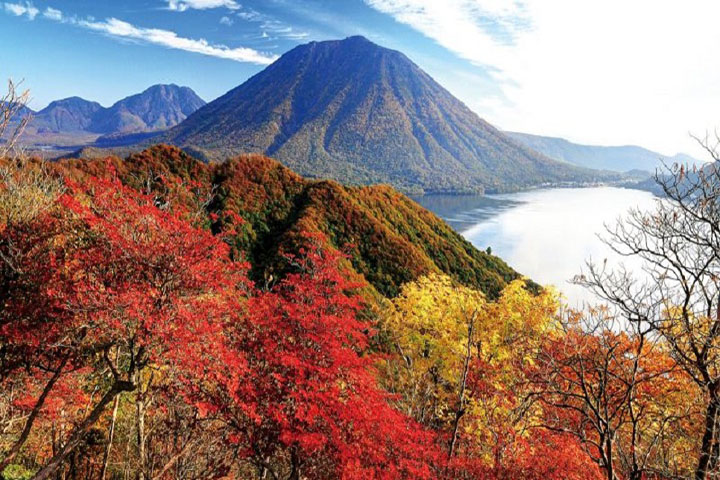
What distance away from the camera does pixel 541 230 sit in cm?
10312

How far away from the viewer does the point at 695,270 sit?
6.86 m

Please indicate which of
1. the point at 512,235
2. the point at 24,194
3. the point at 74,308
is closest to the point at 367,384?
the point at 74,308

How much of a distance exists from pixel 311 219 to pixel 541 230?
7744 centimetres

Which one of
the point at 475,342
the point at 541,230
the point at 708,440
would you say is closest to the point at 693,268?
the point at 708,440

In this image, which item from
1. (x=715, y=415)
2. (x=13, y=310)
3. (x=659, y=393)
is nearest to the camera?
(x=715, y=415)

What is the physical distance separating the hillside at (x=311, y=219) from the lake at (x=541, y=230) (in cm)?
1354

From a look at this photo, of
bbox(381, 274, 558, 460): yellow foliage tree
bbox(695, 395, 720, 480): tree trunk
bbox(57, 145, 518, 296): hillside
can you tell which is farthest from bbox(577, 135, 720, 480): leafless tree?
bbox(57, 145, 518, 296): hillside

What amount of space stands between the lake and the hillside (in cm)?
1354

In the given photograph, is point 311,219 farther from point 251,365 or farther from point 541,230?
point 541,230

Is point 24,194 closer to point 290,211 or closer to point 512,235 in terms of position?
point 290,211

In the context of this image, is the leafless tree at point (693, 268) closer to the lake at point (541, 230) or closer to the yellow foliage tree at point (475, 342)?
the yellow foliage tree at point (475, 342)

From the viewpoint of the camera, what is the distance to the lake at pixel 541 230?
229 feet

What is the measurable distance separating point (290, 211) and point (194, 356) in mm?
39182

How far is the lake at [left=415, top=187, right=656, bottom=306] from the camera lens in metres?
69.8
